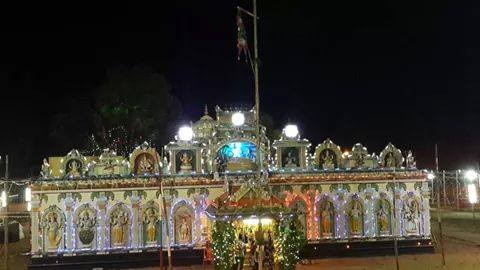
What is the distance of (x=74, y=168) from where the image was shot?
27031mm

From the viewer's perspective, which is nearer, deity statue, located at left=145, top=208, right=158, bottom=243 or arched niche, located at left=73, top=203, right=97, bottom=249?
arched niche, located at left=73, top=203, right=97, bottom=249

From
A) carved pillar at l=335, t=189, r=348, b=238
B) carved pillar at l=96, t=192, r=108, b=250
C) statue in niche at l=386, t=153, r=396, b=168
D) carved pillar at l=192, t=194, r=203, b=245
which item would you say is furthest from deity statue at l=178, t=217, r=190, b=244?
statue in niche at l=386, t=153, r=396, b=168

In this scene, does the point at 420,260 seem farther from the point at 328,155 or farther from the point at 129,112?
the point at 129,112

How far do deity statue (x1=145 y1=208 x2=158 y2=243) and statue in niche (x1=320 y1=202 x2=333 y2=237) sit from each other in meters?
7.85

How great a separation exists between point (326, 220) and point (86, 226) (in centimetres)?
1113

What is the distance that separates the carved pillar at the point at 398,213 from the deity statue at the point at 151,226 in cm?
1130

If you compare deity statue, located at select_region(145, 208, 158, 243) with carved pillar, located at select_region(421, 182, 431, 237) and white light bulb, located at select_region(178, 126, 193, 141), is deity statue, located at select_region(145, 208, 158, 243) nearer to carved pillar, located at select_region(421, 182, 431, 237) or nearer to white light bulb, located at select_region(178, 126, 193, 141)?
white light bulb, located at select_region(178, 126, 193, 141)

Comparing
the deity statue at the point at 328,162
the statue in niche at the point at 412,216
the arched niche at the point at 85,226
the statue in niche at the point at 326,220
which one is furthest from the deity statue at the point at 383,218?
the arched niche at the point at 85,226

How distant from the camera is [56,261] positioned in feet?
85.6

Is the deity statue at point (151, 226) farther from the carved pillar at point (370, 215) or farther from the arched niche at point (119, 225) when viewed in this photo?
the carved pillar at point (370, 215)

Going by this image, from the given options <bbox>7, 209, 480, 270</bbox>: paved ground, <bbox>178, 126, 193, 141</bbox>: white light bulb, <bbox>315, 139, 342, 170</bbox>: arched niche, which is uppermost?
<bbox>178, 126, 193, 141</bbox>: white light bulb

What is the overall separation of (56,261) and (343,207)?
13426 millimetres

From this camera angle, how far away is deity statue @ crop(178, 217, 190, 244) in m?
26.9

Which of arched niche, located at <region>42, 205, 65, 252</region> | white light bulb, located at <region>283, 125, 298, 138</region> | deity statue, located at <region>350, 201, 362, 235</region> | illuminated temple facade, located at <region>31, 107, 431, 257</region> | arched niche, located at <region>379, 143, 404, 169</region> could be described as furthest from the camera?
arched niche, located at <region>379, 143, 404, 169</region>
